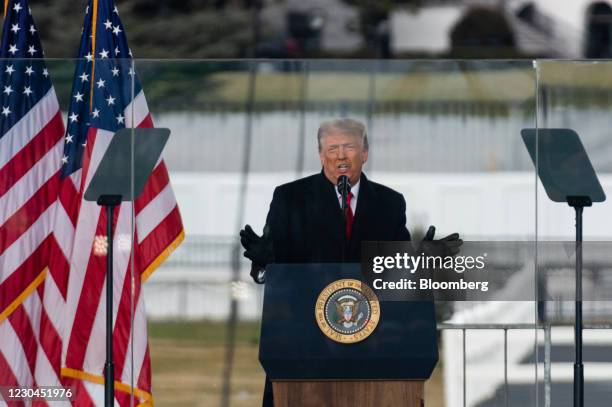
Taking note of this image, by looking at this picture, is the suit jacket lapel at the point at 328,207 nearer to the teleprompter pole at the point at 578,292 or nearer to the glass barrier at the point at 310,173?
the glass barrier at the point at 310,173

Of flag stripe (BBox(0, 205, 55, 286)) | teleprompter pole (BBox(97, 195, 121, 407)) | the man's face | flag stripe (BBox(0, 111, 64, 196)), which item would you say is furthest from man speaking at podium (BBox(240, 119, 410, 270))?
flag stripe (BBox(0, 111, 64, 196))

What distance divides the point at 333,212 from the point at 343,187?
0.48 ft

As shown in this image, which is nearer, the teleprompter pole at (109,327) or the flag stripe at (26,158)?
the teleprompter pole at (109,327)

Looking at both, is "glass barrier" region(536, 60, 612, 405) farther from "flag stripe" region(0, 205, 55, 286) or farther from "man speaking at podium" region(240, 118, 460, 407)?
"flag stripe" region(0, 205, 55, 286)

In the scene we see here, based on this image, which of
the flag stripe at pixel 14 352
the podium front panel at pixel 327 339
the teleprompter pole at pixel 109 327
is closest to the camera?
the teleprompter pole at pixel 109 327

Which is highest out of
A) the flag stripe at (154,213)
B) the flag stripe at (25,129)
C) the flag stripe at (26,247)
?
the flag stripe at (25,129)

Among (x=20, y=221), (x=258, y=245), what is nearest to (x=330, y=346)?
(x=258, y=245)

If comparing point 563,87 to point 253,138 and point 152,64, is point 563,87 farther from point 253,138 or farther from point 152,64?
point 152,64

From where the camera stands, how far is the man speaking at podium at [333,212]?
7242mm

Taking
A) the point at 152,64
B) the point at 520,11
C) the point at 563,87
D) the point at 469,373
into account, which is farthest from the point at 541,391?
the point at 520,11

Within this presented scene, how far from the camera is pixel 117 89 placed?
7.34 m

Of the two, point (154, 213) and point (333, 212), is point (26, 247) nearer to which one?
point (154, 213)

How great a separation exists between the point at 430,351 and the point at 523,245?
765 millimetres

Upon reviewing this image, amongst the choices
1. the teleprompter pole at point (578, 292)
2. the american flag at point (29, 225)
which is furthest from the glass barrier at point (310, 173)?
the american flag at point (29, 225)
